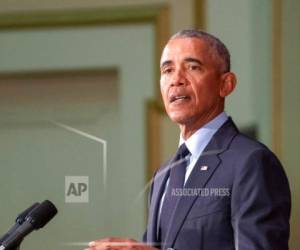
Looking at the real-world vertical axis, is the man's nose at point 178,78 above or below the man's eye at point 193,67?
below

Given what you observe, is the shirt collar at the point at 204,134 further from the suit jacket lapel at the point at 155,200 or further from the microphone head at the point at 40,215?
the microphone head at the point at 40,215

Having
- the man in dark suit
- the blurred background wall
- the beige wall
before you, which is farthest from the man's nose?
the beige wall

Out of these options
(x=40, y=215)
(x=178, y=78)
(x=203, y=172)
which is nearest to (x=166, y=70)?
(x=178, y=78)

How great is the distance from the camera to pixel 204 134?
0.89 m

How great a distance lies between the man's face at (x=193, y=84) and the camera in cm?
88

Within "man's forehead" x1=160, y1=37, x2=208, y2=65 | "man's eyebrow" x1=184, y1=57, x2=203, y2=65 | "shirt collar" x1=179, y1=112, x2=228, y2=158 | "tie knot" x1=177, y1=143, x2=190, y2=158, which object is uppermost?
"man's forehead" x1=160, y1=37, x2=208, y2=65

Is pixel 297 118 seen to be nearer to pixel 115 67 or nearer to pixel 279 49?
pixel 279 49

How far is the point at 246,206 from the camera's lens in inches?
31.5

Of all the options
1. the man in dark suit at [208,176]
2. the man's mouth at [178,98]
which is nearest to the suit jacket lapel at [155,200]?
the man in dark suit at [208,176]

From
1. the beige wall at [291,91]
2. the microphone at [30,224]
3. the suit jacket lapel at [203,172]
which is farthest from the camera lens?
the beige wall at [291,91]

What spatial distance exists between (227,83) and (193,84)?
6 cm

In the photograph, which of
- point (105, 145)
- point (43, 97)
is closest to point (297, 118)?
point (105, 145)

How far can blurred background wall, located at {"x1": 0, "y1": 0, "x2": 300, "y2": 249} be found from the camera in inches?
40.3

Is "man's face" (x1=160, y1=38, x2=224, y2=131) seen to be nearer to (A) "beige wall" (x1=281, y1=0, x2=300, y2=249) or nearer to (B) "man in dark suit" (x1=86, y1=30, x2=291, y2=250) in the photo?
(B) "man in dark suit" (x1=86, y1=30, x2=291, y2=250)
